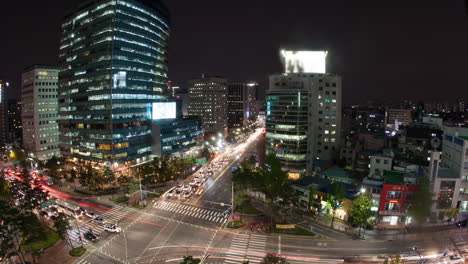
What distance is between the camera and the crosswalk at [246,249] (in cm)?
4356

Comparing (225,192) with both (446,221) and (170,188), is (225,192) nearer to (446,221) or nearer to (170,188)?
(170,188)

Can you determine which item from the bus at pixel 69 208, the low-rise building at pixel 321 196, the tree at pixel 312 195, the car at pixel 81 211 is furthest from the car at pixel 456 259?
the bus at pixel 69 208

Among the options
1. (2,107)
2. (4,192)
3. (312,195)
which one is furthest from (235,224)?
(2,107)

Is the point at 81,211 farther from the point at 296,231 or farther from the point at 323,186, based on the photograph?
Result: the point at 323,186

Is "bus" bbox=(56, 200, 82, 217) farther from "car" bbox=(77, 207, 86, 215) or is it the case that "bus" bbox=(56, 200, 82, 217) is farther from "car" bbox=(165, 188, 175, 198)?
"car" bbox=(165, 188, 175, 198)

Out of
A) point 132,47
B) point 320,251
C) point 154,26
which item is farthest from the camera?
point 154,26

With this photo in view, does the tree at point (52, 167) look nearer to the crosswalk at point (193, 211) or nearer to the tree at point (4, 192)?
the tree at point (4, 192)

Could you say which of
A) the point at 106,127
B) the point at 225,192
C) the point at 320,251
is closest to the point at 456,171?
the point at 320,251

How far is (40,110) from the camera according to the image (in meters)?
122

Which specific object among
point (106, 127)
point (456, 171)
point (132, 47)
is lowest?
point (456, 171)

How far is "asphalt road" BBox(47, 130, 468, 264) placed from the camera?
43.9m

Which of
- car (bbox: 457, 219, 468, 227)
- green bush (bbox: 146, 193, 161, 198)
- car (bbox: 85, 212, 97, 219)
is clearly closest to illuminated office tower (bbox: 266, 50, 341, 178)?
green bush (bbox: 146, 193, 161, 198)

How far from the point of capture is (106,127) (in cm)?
9156

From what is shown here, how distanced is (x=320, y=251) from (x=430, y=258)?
645 inches
